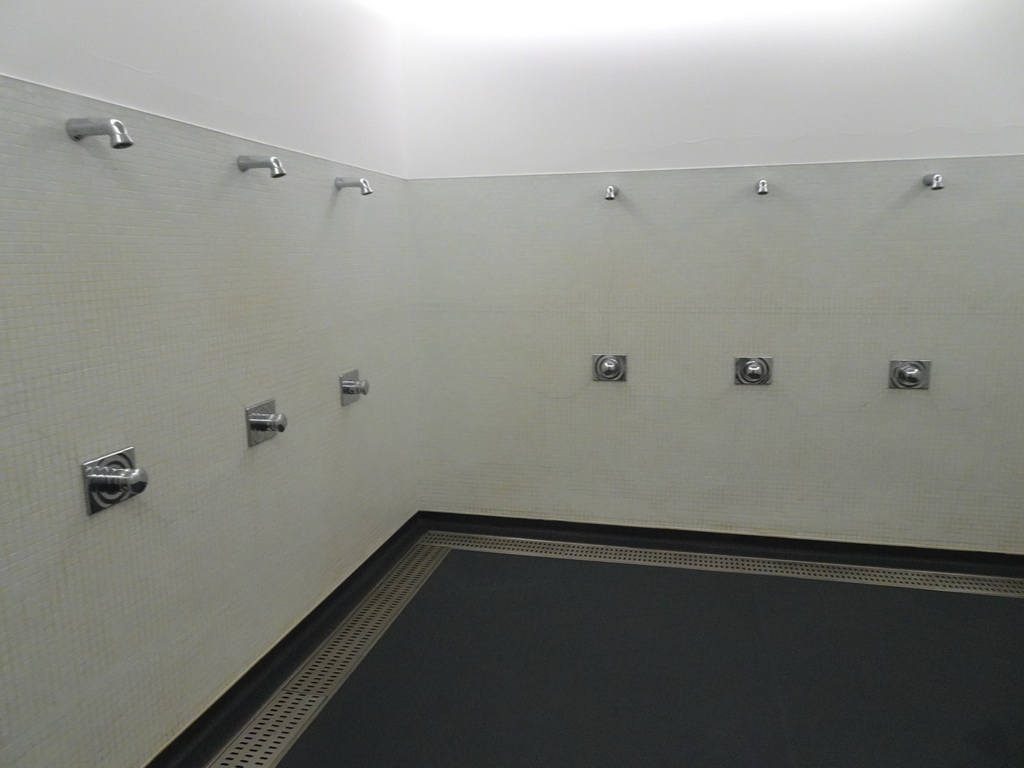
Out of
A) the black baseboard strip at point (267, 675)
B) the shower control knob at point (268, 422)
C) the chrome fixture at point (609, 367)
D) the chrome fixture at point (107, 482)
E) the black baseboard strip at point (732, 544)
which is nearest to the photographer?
the chrome fixture at point (107, 482)

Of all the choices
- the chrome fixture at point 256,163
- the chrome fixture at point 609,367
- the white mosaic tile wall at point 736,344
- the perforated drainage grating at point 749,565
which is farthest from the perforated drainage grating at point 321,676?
the chrome fixture at point 256,163

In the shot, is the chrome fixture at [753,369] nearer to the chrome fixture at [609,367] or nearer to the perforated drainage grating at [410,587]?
the chrome fixture at [609,367]

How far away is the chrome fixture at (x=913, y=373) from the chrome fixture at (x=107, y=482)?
94.0 inches

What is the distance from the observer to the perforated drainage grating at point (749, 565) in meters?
2.53

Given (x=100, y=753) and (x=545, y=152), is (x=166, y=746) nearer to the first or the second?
(x=100, y=753)

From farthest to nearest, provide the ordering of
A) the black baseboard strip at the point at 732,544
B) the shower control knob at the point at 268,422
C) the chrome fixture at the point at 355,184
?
the black baseboard strip at the point at 732,544, the chrome fixture at the point at 355,184, the shower control knob at the point at 268,422

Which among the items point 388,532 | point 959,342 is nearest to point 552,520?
point 388,532

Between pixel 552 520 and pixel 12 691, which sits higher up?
pixel 12 691

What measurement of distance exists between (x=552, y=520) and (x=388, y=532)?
2.18 ft

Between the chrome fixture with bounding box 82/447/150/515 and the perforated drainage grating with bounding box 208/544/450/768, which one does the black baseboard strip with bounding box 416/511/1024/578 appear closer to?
the perforated drainage grating with bounding box 208/544/450/768

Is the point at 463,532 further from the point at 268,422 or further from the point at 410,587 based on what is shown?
the point at 268,422

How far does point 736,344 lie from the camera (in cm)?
270

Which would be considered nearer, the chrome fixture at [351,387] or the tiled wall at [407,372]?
the tiled wall at [407,372]

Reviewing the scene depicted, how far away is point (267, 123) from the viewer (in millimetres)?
1934
